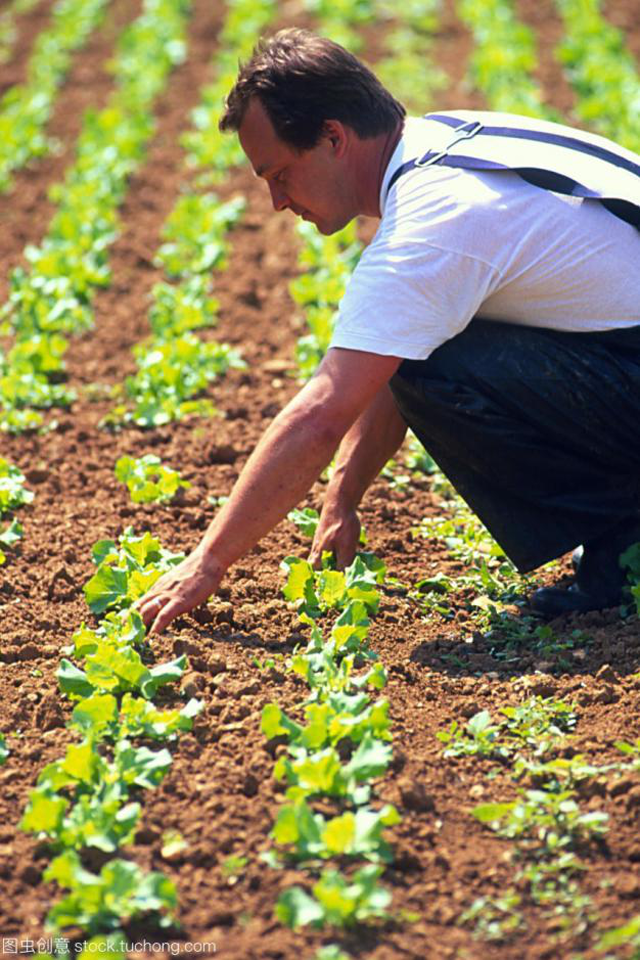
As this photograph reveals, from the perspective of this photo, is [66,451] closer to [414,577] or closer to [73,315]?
[73,315]

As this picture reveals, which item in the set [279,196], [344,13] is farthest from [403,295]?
[344,13]

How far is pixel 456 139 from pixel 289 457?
933 millimetres

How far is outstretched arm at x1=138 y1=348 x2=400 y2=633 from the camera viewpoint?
3.20 meters

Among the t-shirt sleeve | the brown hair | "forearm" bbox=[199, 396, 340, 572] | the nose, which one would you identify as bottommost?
"forearm" bbox=[199, 396, 340, 572]

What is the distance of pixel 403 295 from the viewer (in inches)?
125

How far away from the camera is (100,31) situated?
12992 millimetres

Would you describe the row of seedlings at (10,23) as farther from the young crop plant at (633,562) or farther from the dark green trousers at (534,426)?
the young crop plant at (633,562)

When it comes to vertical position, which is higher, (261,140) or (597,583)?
(261,140)

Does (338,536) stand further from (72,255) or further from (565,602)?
(72,255)

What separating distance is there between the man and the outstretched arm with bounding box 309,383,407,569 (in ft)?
0.47

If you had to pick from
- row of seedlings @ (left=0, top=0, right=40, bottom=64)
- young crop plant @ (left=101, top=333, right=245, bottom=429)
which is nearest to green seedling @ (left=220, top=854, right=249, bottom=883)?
young crop plant @ (left=101, top=333, right=245, bottom=429)

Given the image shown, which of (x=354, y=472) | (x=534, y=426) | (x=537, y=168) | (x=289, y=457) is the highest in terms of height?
(x=537, y=168)

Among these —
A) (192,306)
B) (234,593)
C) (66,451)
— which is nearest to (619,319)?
(234,593)

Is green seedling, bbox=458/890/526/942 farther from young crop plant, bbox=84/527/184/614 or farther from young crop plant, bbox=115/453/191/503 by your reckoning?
young crop plant, bbox=115/453/191/503
